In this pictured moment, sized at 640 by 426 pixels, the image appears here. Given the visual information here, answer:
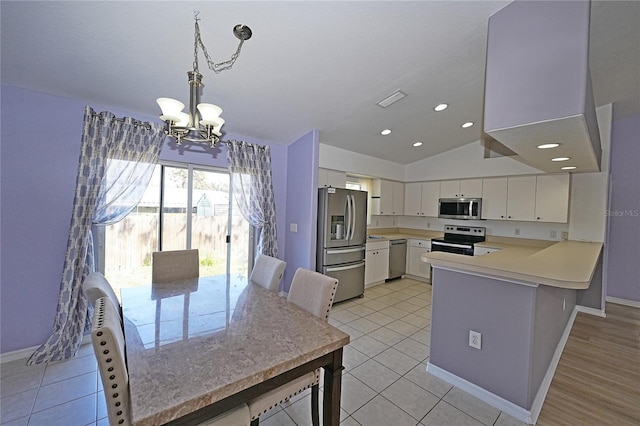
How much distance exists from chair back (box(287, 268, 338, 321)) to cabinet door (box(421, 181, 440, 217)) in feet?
13.2

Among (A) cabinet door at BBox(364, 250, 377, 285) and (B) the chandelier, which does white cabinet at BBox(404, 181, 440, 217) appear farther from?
(B) the chandelier

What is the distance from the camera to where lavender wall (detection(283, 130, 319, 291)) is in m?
3.62

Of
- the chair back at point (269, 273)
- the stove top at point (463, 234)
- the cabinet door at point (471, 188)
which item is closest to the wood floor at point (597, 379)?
the stove top at point (463, 234)

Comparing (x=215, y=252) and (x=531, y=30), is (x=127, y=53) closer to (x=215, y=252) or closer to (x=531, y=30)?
(x=215, y=252)

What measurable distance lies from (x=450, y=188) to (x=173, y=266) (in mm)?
4731

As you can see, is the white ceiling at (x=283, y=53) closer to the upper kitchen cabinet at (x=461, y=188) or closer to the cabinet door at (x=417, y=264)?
the upper kitchen cabinet at (x=461, y=188)

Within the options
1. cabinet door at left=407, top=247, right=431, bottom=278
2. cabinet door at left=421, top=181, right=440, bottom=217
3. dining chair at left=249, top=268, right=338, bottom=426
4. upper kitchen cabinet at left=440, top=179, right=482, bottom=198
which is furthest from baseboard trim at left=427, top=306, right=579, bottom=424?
cabinet door at left=421, top=181, right=440, bottom=217

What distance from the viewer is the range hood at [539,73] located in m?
1.46

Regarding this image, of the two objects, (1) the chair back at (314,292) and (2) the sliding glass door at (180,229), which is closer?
(1) the chair back at (314,292)

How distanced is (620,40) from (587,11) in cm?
142

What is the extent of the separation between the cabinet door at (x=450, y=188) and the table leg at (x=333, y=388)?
4435 mm

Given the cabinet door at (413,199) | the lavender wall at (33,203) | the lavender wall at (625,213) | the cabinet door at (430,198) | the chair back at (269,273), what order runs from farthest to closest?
the cabinet door at (413,199) < the cabinet door at (430,198) < the lavender wall at (625,213) < the lavender wall at (33,203) < the chair back at (269,273)

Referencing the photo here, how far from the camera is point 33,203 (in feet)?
7.62

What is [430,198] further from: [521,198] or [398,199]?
[521,198]
